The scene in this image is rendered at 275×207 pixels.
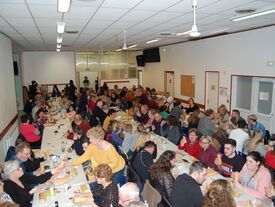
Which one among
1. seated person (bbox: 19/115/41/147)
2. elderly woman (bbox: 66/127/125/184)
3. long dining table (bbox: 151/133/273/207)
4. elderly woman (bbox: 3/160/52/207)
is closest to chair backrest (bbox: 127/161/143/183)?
elderly woman (bbox: 66/127/125/184)

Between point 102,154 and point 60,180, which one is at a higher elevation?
point 102,154

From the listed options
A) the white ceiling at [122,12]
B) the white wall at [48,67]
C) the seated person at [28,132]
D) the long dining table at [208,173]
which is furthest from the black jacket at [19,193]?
the white wall at [48,67]

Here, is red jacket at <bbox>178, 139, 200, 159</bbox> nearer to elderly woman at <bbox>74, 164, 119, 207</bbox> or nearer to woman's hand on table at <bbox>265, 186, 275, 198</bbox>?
woman's hand on table at <bbox>265, 186, 275, 198</bbox>

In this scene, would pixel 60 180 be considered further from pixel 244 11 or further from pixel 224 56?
pixel 224 56

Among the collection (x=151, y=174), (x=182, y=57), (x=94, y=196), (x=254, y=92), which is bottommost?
(x=94, y=196)

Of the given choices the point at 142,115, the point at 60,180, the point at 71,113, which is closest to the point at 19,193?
the point at 60,180

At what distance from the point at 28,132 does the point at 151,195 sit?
4842 mm

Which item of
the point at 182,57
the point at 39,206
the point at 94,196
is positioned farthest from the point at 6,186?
the point at 182,57

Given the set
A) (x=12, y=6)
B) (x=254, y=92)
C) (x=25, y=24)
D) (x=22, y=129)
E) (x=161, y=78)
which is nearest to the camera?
(x=12, y=6)

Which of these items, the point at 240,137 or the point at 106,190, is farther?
the point at 240,137

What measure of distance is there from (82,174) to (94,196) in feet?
2.55

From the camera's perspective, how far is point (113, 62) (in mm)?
19281

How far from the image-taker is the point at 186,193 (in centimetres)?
A: 329

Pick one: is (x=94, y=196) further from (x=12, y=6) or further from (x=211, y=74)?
(x=211, y=74)
